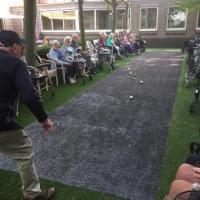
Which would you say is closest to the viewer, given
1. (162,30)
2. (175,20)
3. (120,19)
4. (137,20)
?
(175,20)

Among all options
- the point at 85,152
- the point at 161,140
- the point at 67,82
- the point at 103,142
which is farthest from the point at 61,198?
the point at 67,82

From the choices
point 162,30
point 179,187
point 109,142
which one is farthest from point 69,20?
point 179,187

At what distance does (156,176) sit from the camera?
3.11m

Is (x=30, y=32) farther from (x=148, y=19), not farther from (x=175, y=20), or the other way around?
(x=175, y=20)

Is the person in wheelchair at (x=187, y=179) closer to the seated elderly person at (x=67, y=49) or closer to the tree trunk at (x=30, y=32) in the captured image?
the tree trunk at (x=30, y=32)

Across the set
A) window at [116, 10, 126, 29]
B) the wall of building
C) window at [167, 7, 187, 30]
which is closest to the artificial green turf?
the wall of building

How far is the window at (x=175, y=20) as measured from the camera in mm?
18781

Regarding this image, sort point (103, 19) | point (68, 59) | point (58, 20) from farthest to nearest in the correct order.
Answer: point (58, 20) → point (103, 19) → point (68, 59)

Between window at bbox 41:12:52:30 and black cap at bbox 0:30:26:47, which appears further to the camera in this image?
window at bbox 41:12:52:30

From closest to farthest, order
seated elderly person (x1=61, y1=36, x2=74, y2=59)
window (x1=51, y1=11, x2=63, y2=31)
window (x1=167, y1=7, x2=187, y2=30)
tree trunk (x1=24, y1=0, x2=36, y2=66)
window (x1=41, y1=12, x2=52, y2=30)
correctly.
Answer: tree trunk (x1=24, y1=0, x2=36, y2=66) < seated elderly person (x1=61, y1=36, x2=74, y2=59) < window (x1=167, y1=7, x2=187, y2=30) < window (x1=51, y1=11, x2=63, y2=31) < window (x1=41, y1=12, x2=52, y2=30)

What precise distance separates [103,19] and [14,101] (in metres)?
21.0

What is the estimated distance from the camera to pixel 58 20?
23406 mm

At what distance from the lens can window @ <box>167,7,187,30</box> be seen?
61.6 feet

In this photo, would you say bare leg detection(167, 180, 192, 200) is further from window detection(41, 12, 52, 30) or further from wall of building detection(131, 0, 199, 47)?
window detection(41, 12, 52, 30)
